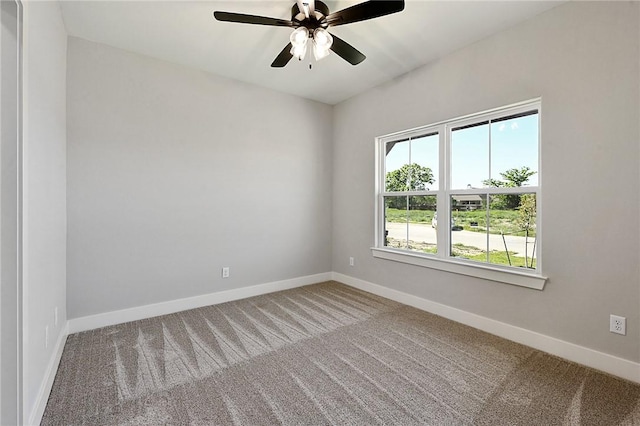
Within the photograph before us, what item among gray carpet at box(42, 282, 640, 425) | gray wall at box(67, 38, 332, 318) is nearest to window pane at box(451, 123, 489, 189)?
gray carpet at box(42, 282, 640, 425)

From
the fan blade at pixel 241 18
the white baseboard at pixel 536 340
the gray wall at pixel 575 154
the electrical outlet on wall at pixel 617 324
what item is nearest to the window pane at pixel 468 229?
the gray wall at pixel 575 154

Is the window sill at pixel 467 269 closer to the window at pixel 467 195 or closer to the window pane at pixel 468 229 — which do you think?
the window at pixel 467 195

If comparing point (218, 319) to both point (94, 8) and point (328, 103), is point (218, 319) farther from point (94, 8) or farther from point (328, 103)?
point (328, 103)

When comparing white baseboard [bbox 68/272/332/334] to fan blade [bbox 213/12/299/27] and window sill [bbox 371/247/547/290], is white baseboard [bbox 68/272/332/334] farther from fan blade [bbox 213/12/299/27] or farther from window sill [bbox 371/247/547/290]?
fan blade [bbox 213/12/299/27]

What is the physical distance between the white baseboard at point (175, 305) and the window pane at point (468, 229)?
2090 mm

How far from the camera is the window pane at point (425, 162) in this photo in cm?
315

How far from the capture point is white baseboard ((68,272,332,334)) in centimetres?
262

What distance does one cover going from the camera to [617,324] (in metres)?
1.96

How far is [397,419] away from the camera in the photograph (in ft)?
5.13

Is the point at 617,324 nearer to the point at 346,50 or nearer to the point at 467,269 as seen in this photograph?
the point at 467,269

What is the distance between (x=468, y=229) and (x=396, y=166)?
1.19 metres

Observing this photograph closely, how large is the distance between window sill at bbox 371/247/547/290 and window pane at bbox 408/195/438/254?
13cm

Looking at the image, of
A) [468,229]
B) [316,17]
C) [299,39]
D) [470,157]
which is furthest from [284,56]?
[468,229]

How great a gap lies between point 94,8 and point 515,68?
3.49 meters
